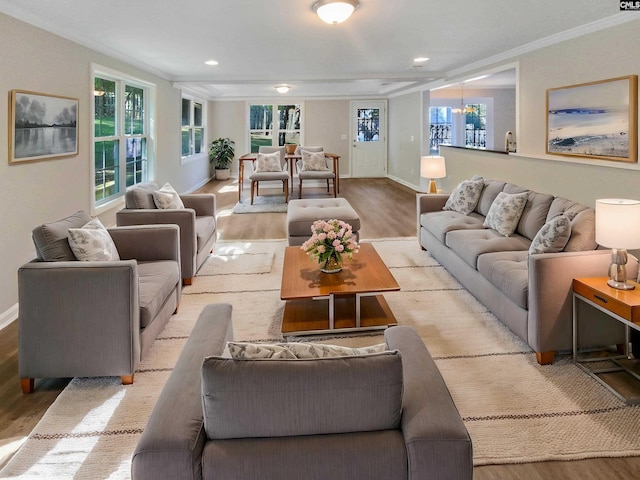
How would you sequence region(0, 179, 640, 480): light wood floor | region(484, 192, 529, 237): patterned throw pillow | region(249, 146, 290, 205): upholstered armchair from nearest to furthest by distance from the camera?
region(0, 179, 640, 480): light wood floor, region(484, 192, 529, 237): patterned throw pillow, region(249, 146, 290, 205): upholstered armchair

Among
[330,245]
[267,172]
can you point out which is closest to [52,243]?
[330,245]

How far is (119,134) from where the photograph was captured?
19.5ft

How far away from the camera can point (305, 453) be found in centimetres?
117

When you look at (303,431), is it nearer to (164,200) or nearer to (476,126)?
(164,200)

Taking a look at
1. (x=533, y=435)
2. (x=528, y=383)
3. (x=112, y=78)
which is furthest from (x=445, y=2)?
(x=112, y=78)

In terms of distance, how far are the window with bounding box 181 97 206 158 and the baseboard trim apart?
6698 mm

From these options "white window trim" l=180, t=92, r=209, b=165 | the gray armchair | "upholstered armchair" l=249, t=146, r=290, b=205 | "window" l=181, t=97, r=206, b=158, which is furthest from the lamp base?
"window" l=181, t=97, r=206, b=158

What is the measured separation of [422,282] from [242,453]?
10.7ft

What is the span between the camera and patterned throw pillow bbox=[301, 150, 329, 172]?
974 centimetres

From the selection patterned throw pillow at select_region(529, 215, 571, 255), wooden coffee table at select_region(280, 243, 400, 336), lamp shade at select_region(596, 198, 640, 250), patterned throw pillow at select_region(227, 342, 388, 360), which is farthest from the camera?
wooden coffee table at select_region(280, 243, 400, 336)

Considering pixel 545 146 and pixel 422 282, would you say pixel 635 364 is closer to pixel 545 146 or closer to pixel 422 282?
pixel 422 282

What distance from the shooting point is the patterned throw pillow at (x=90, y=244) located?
281 centimetres

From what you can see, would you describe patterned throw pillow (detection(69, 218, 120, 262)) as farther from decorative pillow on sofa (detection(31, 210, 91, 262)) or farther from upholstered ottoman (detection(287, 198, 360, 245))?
upholstered ottoman (detection(287, 198, 360, 245))

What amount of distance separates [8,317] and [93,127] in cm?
232
